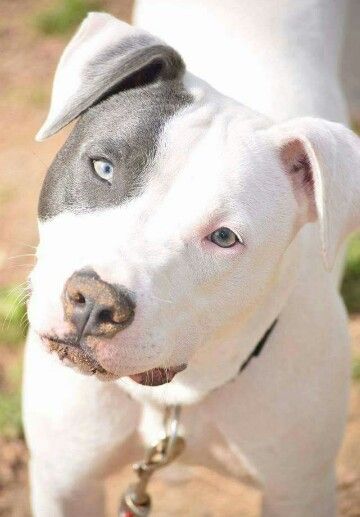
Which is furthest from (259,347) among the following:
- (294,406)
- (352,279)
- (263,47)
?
(352,279)

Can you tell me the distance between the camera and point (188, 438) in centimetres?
317

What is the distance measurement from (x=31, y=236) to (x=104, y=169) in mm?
2556

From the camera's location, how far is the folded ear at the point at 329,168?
2645 millimetres

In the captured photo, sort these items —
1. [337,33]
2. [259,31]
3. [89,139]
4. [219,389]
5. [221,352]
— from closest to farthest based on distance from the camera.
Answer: [89,139] → [221,352] → [219,389] → [259,31] → [337,33]

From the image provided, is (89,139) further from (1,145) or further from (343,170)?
(1,145)

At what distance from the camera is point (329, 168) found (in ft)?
8.71

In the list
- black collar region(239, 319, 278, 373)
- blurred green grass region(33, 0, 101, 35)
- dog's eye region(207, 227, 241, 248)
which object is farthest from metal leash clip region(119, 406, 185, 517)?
blurred green grass region(33, 0, 101, 35)

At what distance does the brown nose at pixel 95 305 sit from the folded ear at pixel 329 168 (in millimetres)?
615

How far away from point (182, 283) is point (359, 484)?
2.12 metres

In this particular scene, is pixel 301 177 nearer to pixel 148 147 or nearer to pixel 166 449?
pixel 148 147

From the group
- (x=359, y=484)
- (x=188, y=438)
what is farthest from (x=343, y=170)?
(x=359, y=484)

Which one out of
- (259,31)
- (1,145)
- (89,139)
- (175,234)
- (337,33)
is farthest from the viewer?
(1,145)

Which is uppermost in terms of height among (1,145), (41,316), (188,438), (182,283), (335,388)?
(182,283)

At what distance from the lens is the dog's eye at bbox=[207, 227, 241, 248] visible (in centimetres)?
253
